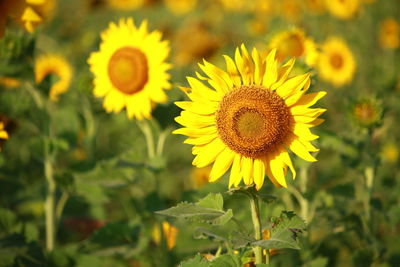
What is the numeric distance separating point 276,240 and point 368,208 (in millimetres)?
1099

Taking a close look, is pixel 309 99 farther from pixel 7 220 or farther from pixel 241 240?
pixel 7 220

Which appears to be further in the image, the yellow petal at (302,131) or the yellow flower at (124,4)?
the yellow flower at (124,4)

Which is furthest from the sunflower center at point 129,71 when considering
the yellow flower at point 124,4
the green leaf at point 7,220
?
the yellow flower at point 124,4

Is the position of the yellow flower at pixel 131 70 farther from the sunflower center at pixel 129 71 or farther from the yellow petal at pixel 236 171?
the yellow petal at pixel 236 171

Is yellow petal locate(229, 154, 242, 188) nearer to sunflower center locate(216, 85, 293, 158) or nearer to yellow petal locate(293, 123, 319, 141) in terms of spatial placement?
sunflower center locate(216, 85, 293, 158)

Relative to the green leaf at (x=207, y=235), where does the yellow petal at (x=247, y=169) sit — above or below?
above

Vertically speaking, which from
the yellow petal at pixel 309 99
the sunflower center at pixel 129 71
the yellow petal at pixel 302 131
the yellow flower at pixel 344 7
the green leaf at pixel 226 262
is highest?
the yellow flower at pixel 344 7

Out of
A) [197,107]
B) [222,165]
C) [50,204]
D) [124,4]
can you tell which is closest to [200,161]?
[222,165]

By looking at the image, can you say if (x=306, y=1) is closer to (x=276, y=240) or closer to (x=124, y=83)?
(x=124, y=83)

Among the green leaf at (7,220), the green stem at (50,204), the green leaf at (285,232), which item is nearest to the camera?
the green leaf at (285,232)

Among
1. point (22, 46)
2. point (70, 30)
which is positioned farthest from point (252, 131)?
point (70, 30)

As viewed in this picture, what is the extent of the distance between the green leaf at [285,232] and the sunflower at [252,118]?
0.13 meters

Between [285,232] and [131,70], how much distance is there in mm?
1422

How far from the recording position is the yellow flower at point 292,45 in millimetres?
2527
